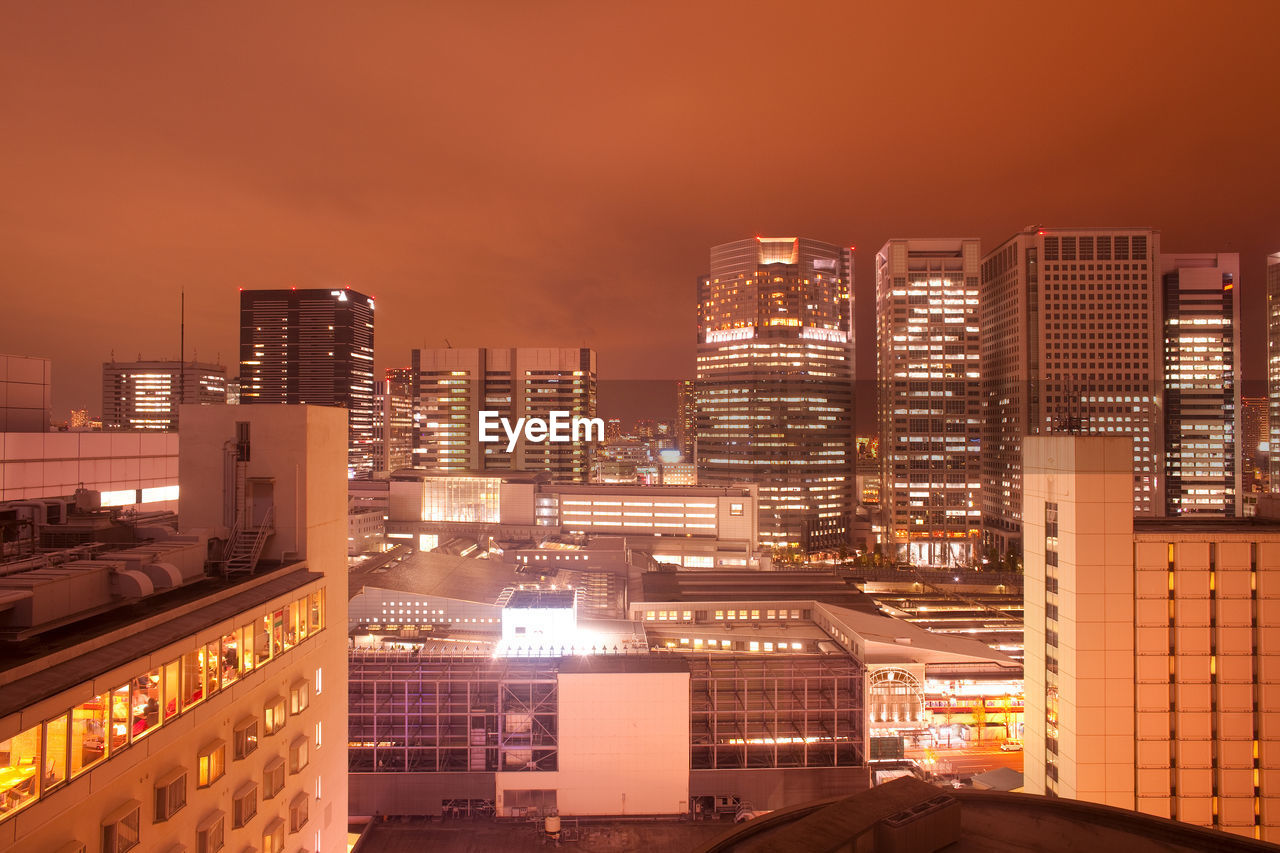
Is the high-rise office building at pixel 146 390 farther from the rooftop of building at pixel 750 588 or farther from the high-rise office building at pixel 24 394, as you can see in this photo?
the high-rise office building at pixel 24 394

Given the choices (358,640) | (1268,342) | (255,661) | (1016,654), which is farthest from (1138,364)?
(255,661)

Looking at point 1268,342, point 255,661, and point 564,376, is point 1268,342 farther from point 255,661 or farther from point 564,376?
point 255,661

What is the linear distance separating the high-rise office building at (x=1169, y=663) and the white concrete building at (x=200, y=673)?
60.4 feet

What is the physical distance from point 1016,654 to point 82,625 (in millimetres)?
40032

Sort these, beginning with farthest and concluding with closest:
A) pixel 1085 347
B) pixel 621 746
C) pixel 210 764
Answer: pixel 1085 347 → pixel 621 746 → pixel 210 764

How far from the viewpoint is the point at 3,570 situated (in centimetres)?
714

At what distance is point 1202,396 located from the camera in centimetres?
7588

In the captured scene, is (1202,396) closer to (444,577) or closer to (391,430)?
(444,577)

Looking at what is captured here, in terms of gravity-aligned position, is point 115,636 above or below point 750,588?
above

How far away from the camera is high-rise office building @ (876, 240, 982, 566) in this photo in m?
78.2

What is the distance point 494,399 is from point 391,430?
8136 cm

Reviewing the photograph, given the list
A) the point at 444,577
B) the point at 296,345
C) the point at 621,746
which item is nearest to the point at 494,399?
the point at 444,577

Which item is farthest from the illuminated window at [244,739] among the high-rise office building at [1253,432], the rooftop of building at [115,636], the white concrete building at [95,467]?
the high-rise office building at [1253,432]

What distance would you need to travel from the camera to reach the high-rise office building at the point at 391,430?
150m
